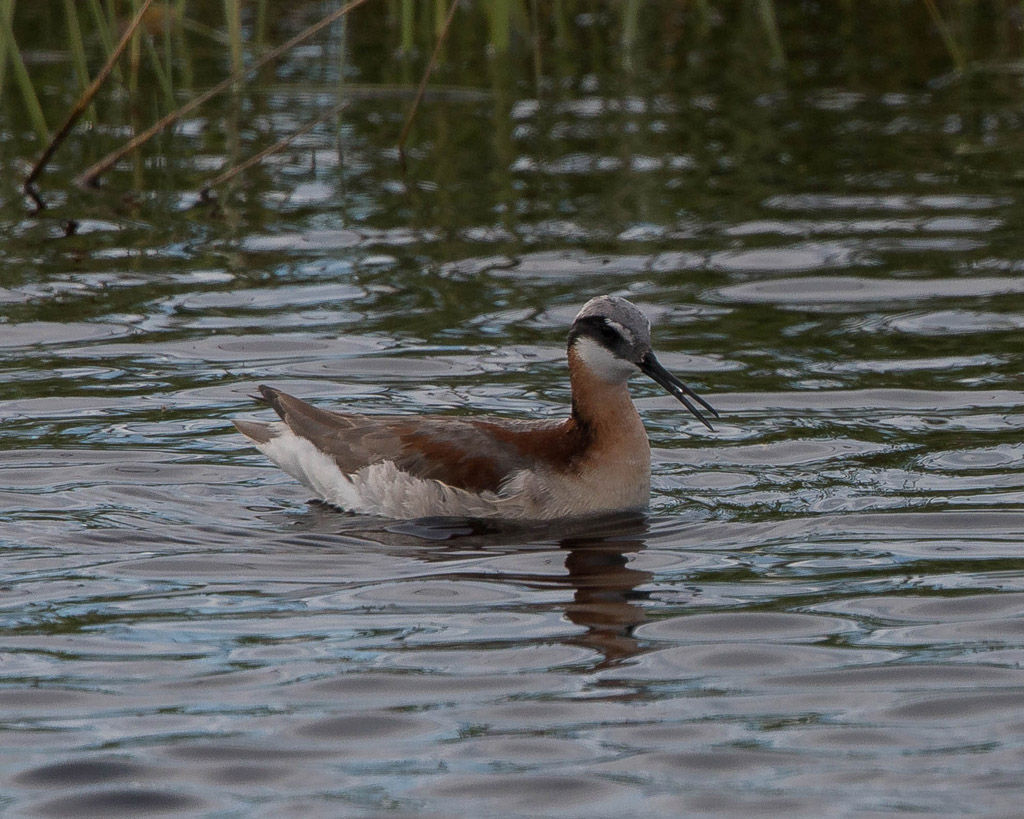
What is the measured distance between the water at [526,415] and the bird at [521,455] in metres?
0.17

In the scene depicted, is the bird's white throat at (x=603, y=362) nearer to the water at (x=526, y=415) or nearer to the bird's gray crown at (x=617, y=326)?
the bird's gray crown at (x=617, y=326)

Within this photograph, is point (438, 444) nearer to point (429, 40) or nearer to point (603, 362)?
point (603, 362)

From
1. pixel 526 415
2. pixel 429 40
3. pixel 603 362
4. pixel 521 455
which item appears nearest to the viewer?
pixel 521 455

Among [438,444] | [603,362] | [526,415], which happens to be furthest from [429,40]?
[438,444]

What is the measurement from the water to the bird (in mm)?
169

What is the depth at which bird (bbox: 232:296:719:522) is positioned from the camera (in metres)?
9.01

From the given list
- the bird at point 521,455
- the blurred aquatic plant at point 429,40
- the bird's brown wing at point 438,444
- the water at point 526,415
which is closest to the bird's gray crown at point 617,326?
the bird at point 521,455

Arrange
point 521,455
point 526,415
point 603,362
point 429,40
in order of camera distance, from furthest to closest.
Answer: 1. point 429,40
2. point 526,415
3. point 603,362
4. point 521,455

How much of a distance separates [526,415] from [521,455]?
1.37 meters

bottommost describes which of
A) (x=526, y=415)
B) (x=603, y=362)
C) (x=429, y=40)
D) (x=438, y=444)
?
(x=526, y=415)

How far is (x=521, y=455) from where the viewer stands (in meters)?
9.09

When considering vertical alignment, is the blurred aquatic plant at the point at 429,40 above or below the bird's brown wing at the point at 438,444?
above

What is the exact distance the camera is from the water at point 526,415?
19.8ft

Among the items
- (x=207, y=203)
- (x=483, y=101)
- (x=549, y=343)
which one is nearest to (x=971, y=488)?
(x=549, y=343)
